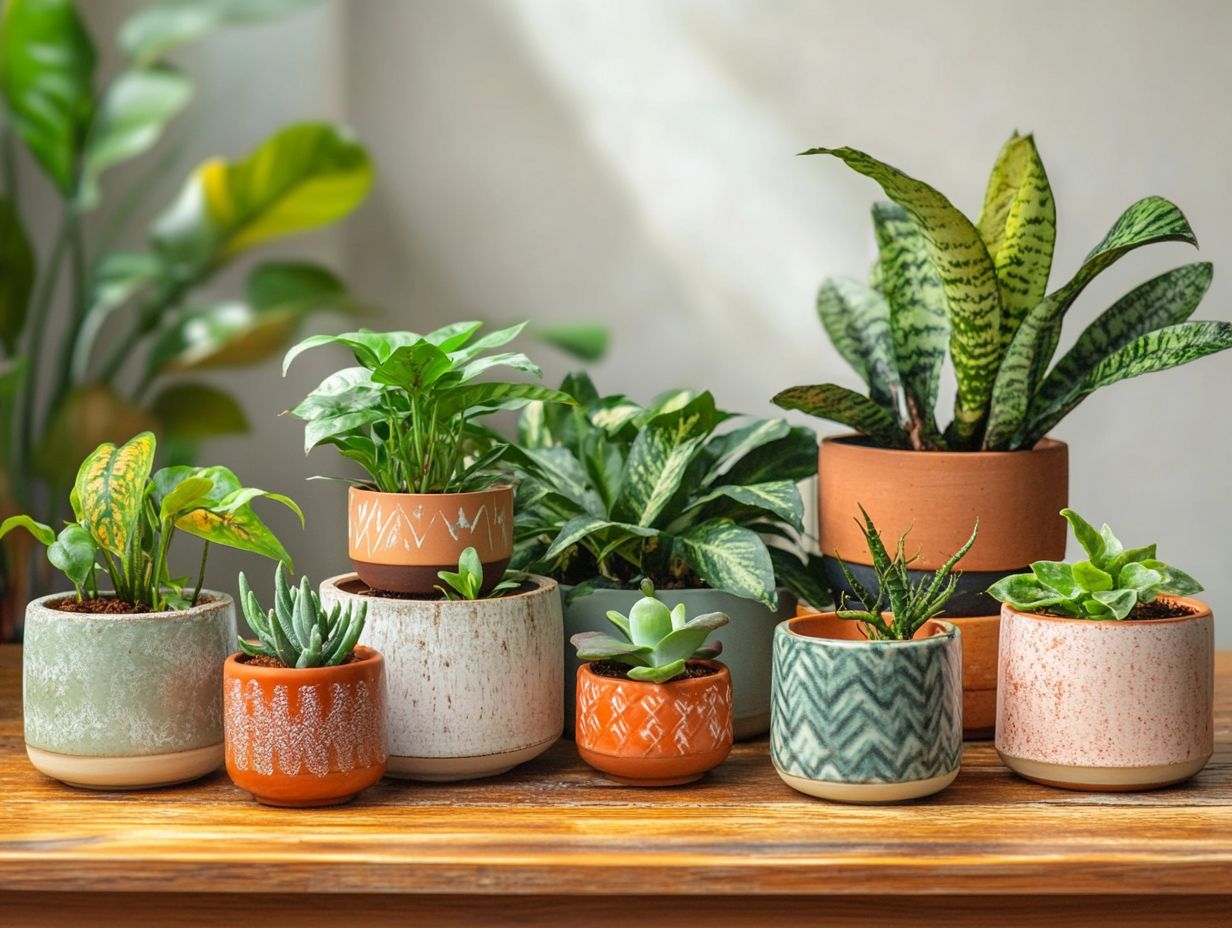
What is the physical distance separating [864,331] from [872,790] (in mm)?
399

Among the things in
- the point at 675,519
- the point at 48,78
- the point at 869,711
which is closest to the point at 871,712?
the point at 869,711

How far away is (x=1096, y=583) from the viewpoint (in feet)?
2.59

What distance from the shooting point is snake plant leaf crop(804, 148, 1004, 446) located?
80 cm

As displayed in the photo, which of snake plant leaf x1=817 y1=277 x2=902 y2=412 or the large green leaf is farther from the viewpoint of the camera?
the large green leaf

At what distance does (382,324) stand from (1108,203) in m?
1.57

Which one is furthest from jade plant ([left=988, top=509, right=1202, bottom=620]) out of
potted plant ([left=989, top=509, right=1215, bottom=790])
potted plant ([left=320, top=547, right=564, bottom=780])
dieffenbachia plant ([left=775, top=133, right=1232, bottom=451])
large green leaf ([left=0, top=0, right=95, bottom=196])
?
large green leaf ([left=0, top=0, right=95, bottom=196])

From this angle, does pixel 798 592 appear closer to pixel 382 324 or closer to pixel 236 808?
pixel 236 808

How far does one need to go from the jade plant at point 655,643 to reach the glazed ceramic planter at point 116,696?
0.81 feet

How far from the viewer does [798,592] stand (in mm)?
971

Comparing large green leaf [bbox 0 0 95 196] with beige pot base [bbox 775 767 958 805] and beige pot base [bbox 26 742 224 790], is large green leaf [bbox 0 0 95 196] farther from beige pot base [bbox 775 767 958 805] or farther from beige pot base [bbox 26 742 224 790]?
beige pot base [bbox 775 767 958 805]

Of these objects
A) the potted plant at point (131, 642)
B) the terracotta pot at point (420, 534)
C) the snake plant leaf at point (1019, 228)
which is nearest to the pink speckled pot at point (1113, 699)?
the snake plant leaf at point (1019, 228)

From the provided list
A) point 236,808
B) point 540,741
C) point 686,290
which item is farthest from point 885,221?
point 686,290

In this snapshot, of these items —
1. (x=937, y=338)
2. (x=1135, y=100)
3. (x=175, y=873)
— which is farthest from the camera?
(x=1135, y=100)

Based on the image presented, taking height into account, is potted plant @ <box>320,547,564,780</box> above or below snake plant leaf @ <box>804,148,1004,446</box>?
below
